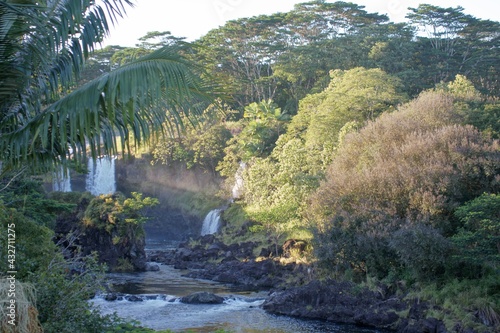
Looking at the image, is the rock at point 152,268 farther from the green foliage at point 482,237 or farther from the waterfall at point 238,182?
the green foliage at point 482,237

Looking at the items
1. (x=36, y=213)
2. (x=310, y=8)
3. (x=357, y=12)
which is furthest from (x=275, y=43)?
(x=36, y=213)

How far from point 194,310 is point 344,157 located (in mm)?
11672

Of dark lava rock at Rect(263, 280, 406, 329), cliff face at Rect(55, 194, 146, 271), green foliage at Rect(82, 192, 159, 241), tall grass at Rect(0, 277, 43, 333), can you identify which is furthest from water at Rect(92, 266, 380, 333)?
tall grass at Rect(0, 277, 43, 333)

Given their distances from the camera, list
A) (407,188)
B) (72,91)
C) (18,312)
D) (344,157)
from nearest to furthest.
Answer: (18,312)
(72,91)
(407,188)
(344,157)

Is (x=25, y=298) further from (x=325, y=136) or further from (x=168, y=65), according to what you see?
(x=325, y=136)

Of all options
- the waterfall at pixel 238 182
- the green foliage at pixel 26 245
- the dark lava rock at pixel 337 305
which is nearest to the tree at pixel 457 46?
the waterfall at pixel 238 182

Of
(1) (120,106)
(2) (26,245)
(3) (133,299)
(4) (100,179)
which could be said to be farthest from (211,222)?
(1) (120,106)

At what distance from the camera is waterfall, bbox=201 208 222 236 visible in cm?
4366

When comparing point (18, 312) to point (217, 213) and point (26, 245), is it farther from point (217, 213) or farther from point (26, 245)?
point (217, 213)

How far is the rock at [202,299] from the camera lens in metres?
23.2

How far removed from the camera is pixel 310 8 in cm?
5056

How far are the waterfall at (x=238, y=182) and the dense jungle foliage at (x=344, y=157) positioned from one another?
302 mm

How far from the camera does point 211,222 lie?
147ft

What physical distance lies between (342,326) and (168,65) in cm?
1596
